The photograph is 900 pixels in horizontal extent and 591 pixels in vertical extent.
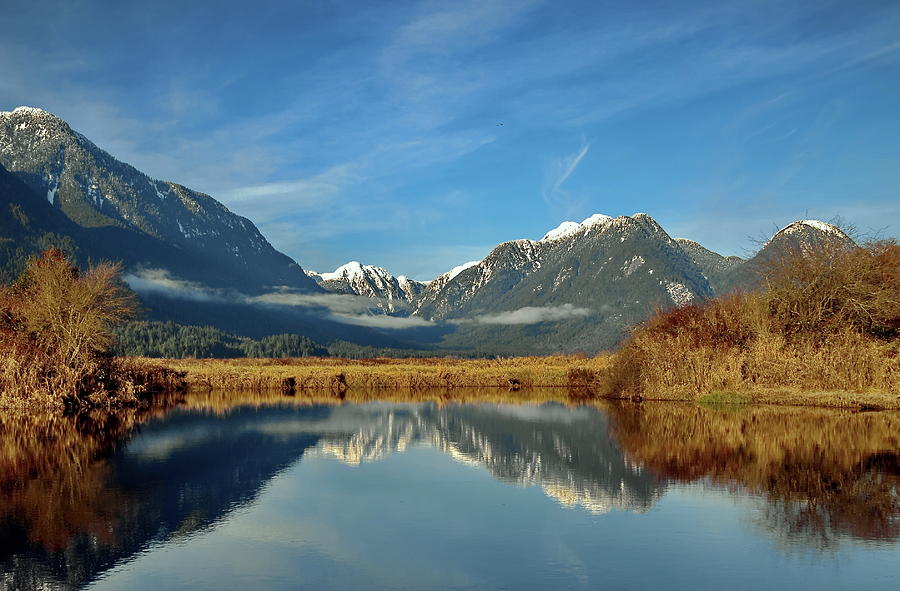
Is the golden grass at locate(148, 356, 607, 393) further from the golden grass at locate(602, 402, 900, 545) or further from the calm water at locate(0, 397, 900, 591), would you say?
the calm water at locate(0, 397, 900, 591)

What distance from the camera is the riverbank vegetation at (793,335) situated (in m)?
45.4

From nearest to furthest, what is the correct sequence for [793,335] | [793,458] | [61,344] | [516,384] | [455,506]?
[455,506]
[793,458]
[61,344]
[793,335]
[516,384]

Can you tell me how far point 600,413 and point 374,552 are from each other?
3007 cm

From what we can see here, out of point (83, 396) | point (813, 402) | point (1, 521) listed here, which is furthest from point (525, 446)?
point (83, 396)

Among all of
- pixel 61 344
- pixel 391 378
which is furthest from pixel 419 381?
pixel 61 344

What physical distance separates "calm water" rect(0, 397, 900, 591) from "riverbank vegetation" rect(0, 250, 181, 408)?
6595mm

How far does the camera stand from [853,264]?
49000 mm

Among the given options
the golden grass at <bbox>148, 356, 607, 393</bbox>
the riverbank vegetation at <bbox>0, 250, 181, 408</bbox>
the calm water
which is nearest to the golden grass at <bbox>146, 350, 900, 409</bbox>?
the golden grass at <bbox>148, 356, 607, 393</bbox>

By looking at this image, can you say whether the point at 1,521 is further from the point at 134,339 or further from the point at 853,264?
the point at 134,339

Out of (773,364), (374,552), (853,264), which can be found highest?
(853,264)

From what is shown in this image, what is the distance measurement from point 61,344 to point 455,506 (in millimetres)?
36838

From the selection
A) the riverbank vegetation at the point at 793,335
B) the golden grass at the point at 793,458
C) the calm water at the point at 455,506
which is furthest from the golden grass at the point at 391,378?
the calm water at the point at 455,506

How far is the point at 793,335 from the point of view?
48.5m

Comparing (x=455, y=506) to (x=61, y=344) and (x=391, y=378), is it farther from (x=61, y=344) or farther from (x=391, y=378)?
(x=391, y=378)
